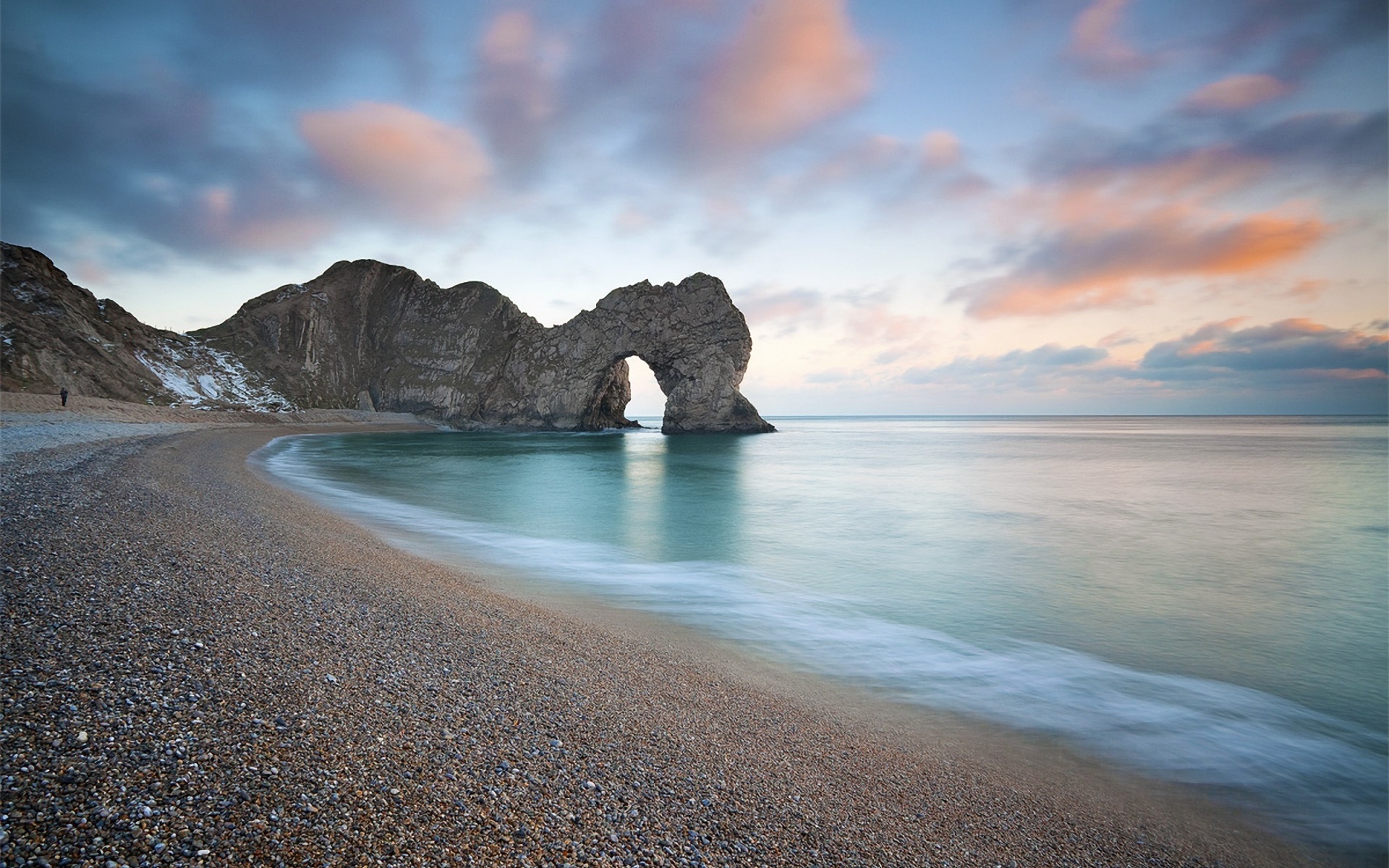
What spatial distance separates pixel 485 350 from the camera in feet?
336

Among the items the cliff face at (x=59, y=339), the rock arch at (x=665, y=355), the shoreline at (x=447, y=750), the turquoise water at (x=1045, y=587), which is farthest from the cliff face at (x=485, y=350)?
the shoreline at (x=447, y=750)

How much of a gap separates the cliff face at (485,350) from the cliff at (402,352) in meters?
0.22

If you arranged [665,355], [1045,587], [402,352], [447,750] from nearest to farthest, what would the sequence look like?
[447,750], [1045,587], [665,355], [402,352]

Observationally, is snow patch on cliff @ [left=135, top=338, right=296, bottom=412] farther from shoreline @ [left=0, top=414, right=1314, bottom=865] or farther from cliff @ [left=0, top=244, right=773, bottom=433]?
shoreline @ [left=0, top=414, right=1314, bottom=865]

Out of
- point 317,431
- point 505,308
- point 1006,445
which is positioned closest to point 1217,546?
point 1006,445

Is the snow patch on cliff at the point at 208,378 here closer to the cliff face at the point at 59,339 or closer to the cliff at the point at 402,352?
the cliff at the point at 402,352

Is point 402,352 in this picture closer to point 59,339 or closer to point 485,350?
point 485,350

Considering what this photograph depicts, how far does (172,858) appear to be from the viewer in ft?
7.87

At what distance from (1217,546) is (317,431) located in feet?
276

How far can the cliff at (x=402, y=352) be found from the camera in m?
56.7

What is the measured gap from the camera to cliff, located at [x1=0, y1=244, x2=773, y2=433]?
2231 inches

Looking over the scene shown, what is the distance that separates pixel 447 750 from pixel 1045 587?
12.0 m

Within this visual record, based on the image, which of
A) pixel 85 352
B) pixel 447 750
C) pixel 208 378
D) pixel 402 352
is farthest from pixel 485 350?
pixel 447 750

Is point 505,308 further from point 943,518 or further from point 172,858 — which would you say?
point 172,858
